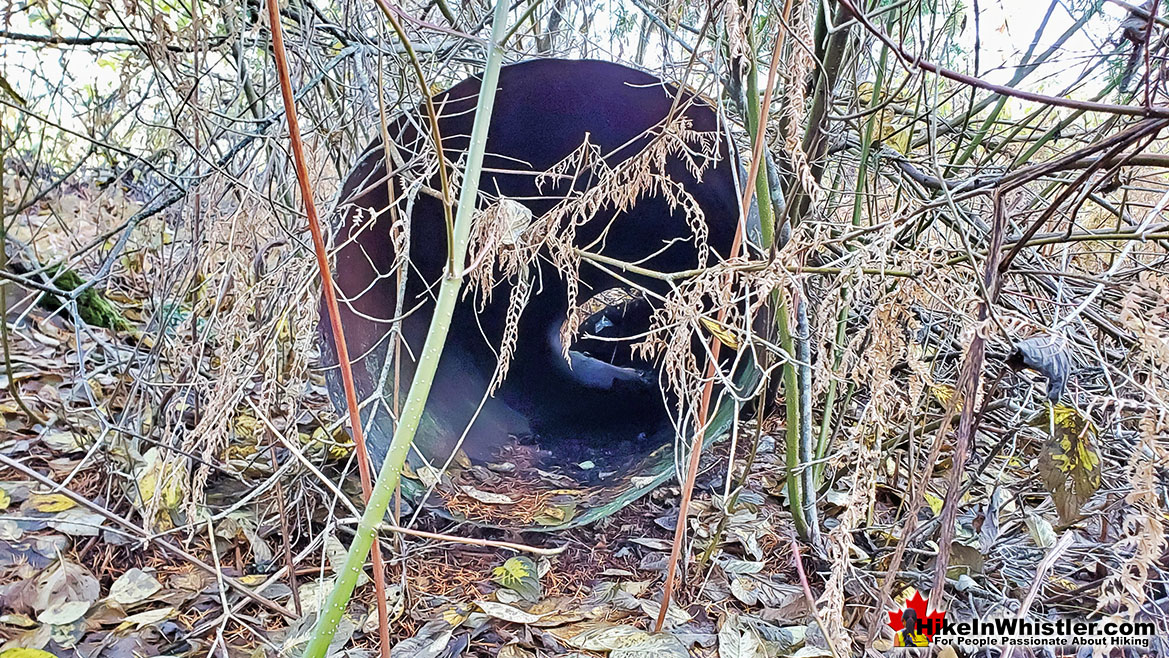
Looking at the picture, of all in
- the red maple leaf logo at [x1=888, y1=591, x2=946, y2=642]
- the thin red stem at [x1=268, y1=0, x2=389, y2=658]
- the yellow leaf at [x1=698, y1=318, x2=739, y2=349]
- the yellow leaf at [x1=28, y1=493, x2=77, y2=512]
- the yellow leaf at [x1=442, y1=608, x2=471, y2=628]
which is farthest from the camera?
the yellow leaf at [x1=28, y1=493, x2=77, y2=512]

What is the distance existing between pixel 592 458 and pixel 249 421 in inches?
41.9

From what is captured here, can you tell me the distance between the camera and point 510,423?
240 cm

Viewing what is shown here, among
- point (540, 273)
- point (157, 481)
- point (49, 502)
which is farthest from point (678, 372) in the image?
point (49, 502)

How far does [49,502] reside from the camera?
5.17 feet

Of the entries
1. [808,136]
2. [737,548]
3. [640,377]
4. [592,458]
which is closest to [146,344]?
[592,458]

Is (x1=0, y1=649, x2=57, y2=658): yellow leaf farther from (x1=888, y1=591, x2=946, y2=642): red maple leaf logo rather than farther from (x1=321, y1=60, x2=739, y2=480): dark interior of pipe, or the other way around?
(x1=888, y1=591, x2=946, y2=642): red maple leaf logo

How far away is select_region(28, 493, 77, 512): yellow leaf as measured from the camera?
156 centimetres

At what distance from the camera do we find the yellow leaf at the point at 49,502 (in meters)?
1.56

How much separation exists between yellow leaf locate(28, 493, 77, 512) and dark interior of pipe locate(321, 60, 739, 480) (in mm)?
715

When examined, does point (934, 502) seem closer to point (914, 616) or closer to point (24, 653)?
point (914, 616)

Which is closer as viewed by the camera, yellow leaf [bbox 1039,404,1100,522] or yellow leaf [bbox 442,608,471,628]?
yellow leaf [bbox 1039,404,1100,522]

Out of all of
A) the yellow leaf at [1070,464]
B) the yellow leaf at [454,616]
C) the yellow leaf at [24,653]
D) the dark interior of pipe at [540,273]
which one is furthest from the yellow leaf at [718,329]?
the yellow leaf at [24,653]

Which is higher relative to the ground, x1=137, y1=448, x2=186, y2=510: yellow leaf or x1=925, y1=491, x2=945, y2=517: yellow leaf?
x1=925, y1=491, x2=945, y2=517: yellow leaf

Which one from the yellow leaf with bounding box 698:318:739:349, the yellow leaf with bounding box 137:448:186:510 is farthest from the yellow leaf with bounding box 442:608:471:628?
the yellow leaf with bounding box 698:318:739:349
